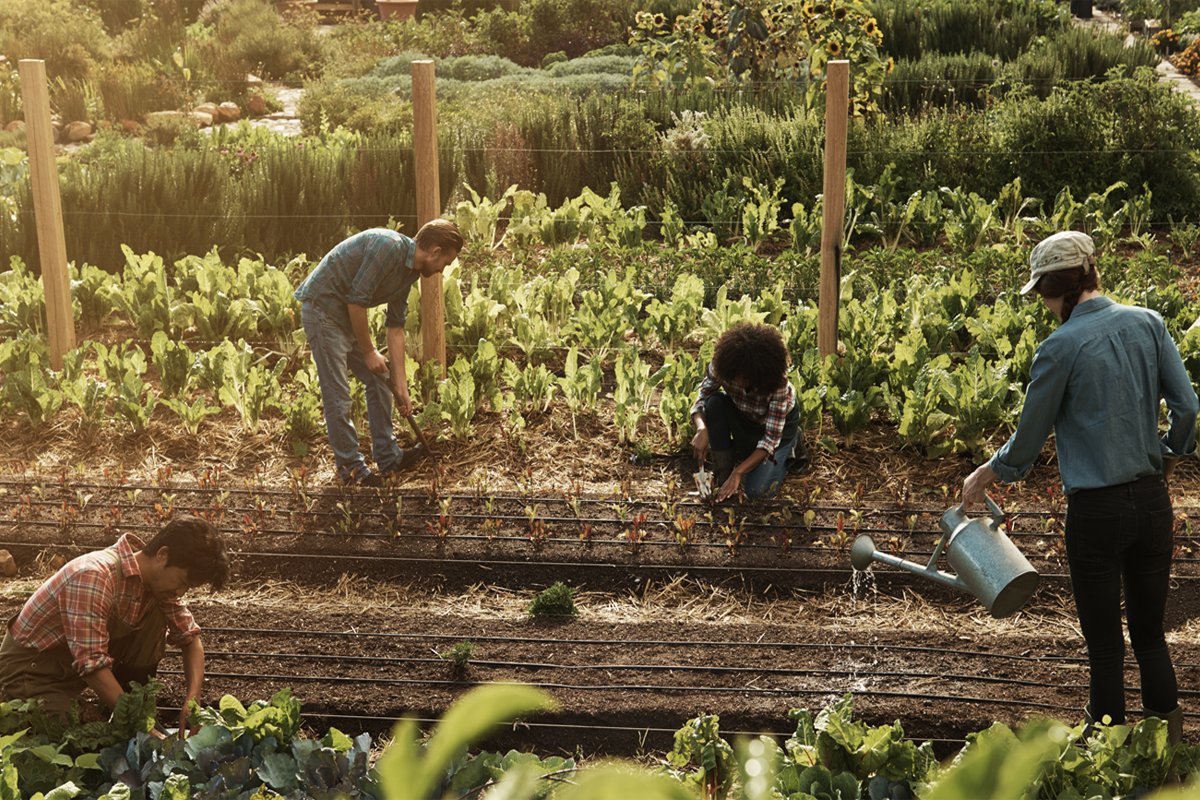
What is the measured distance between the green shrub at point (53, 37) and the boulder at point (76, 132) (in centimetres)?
154

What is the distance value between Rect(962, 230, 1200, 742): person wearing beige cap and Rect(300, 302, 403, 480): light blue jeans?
2.74 m

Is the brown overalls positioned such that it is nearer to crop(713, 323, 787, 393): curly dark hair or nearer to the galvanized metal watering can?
the galvanized metal watering can

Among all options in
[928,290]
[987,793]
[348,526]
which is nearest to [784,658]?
[348,526]

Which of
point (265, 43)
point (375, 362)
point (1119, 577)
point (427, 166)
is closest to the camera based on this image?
point (1119, 577)

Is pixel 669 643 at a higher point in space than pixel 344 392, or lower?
lower

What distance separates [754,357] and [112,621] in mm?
2364

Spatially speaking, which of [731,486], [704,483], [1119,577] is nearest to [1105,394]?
[1119,577]

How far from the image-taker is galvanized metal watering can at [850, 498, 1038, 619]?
3387 millimetres

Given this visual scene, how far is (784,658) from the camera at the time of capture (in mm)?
4047

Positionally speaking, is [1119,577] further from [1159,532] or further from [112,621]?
[112,621]

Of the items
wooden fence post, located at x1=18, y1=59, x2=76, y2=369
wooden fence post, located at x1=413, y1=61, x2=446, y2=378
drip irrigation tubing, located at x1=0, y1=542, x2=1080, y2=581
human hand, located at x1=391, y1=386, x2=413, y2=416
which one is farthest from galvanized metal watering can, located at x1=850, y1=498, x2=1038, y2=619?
wooden fence post, located at x1=18, y1=59, x2=76, y2=369

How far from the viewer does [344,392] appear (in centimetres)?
524

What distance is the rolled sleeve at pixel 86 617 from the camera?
10.8ft

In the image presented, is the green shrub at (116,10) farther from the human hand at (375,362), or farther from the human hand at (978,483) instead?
the human hand at (978,483)
